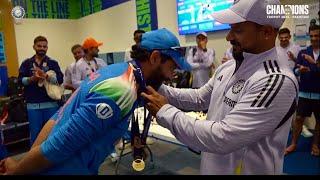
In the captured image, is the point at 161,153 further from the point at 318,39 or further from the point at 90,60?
the point at 318,39

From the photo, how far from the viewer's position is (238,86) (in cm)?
123

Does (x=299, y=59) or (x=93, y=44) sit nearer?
(x=299, y=59)

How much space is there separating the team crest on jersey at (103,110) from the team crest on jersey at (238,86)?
0.52m

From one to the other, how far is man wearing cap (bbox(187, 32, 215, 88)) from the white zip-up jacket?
3506 millimetres


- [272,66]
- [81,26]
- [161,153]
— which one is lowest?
[161,153]

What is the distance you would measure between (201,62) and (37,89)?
249 centimetres

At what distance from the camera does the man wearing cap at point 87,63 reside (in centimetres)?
417

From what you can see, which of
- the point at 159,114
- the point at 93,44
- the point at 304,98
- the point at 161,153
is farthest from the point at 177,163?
the point at 159,114

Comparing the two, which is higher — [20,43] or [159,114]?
[20,43]

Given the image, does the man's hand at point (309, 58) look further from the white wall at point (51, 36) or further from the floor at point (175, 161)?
the white wall at point (51, 36)

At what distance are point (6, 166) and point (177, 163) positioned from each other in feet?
7.97

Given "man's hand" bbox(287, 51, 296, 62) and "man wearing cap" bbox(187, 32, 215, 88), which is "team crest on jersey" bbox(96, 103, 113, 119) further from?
"man wearing cap" bbox(187, 32, 215, 88)

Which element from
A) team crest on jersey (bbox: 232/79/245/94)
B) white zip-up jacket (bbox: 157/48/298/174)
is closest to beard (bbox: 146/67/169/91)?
white zip-up jacket (bbox: 157/48/298/174)

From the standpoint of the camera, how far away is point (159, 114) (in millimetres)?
1158
